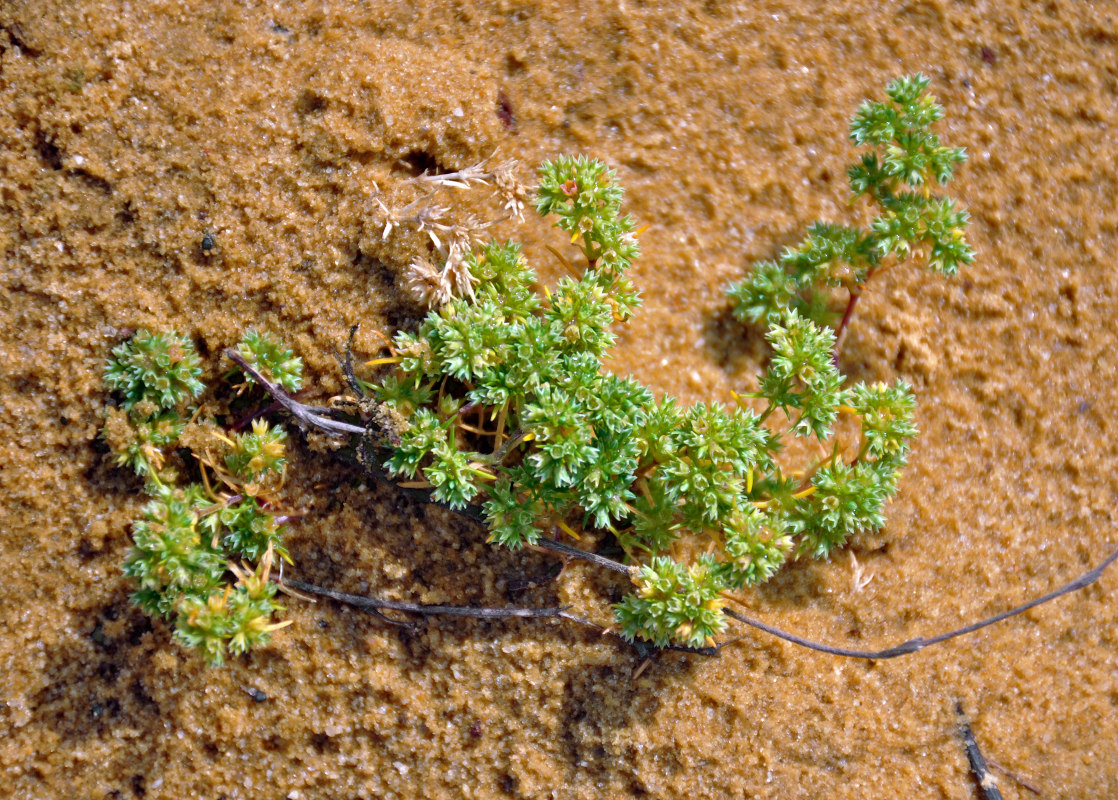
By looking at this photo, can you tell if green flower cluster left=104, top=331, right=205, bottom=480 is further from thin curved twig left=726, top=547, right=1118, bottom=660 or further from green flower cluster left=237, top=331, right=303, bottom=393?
thin curved twig left=726, top=547, right=1118, bottom=660

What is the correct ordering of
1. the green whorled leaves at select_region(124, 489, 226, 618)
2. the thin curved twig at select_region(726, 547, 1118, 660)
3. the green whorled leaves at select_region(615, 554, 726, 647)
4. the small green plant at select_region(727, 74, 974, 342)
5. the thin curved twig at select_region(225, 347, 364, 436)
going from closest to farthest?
the green whorled leaves at select_region(124, 489, 226, 618)
the green whorled leaves at select_region(615, 554, 726, 647)
the thin curved twig at select_region(225, 347, 364, 436)
the thin curved twig at select_region(726, 547, 1118, 660)
the small green plant at select_region(727, 74, 974, 342)

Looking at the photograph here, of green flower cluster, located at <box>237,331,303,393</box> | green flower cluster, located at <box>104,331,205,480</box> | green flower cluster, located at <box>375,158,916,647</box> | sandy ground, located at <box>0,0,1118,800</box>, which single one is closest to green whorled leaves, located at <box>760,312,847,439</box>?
green flower cluster, located at <box>375,158,916,647</box>

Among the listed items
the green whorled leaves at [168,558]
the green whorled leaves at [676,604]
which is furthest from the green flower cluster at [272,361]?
the green whorled leaves at [676,604]

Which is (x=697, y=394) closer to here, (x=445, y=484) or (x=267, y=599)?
(x=445, y=484)

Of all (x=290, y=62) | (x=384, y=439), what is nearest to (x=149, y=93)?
(x=290, y=62)

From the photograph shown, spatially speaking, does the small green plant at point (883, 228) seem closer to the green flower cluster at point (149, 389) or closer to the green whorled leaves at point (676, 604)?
the green whorled leaves at point (676, 604)
